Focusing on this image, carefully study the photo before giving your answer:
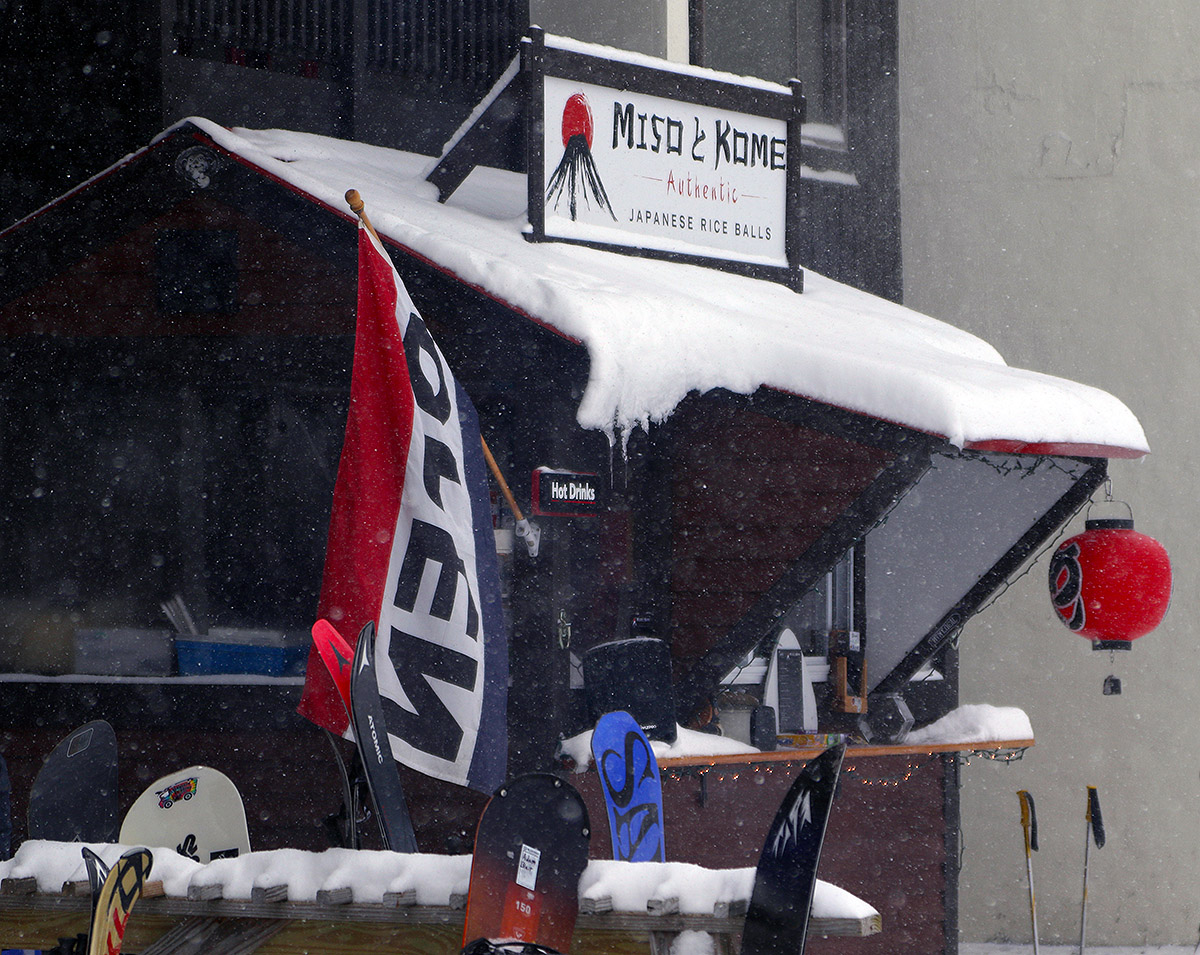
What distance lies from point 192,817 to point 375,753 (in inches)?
44.6

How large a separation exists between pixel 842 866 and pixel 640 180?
3.25m

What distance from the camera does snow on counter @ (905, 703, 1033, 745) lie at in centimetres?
659

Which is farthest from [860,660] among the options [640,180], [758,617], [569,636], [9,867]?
[9,867]

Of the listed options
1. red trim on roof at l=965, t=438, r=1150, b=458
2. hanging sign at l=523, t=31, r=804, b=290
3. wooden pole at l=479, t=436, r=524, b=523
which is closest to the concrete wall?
hanging sign at l=523, t=31, r=804, b=290

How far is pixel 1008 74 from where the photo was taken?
9.06 meters

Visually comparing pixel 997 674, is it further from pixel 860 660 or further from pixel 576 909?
pixel 576 909

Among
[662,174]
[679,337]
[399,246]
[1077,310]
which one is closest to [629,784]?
[679,337]

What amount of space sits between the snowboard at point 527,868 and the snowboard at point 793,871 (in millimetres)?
419

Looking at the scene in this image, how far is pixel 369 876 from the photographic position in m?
2.96

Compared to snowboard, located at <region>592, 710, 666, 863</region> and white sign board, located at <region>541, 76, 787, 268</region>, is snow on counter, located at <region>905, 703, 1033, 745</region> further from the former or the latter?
white sign board, located at <region>541, 76, 787, 268</region>

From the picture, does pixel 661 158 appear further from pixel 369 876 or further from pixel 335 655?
pixel 369 876

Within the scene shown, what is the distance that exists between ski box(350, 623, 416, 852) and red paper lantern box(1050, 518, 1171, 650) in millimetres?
3129

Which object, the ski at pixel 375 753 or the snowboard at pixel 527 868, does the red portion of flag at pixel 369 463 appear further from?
the snowboard at pixel 527 868

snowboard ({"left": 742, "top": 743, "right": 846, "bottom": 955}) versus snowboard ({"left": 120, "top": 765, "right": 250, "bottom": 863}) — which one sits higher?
snowboard ({"left": 742, "top": 743, "right": 846, "bottom": 955})
